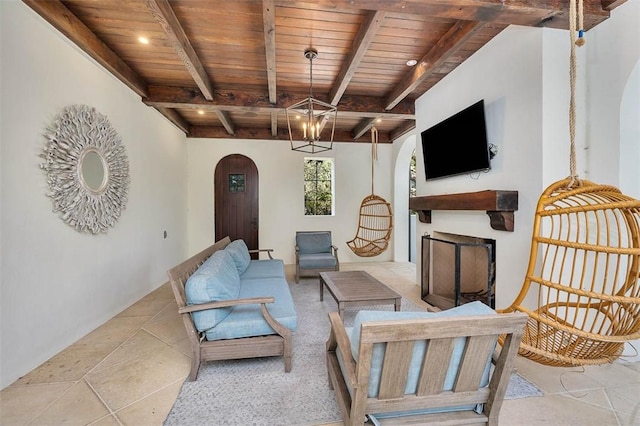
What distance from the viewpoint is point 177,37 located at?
2.44 metres

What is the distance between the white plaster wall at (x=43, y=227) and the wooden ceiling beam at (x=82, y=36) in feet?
0.23

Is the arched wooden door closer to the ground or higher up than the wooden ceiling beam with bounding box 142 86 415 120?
closer to the ground

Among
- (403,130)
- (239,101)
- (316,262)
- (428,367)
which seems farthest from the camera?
(403,130)

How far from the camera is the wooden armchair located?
3.52 ft

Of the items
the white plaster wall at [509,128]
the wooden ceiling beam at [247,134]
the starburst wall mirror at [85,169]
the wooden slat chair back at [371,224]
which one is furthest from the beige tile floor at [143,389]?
the wooden ceiling beam at [247,134]

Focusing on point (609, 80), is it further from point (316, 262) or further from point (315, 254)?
point (315, 254)

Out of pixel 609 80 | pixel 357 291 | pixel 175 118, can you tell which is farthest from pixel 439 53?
pixel 175 118

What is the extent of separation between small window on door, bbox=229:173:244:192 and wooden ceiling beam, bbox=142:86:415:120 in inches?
78.6

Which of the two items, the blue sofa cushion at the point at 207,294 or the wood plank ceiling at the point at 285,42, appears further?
the wood plank ceiling at the point at 285,42

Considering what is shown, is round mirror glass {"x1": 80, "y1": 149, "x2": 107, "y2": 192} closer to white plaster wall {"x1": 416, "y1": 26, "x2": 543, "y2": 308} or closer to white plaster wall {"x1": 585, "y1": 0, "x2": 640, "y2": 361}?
white plaster wall {"x1": 416, "y1": 26, "x2": 543, "y2": 308}

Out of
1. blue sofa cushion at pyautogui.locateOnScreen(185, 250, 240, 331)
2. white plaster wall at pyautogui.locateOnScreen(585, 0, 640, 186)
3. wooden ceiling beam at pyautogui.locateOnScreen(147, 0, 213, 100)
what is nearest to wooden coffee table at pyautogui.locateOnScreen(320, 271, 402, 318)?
blue sofa cushion at pyautogui.locateOnScreen(185, 250, 240, 331)

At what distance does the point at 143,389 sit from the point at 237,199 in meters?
4.33

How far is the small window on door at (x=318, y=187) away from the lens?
622 cm

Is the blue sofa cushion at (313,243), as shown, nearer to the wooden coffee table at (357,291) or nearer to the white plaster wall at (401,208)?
the wooden coffee table at (357,291)
